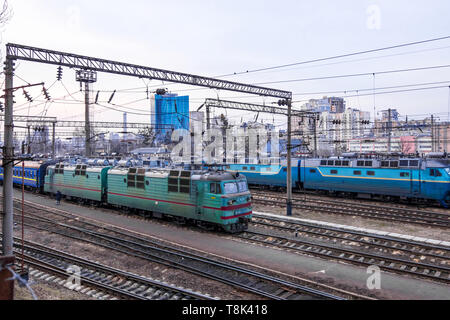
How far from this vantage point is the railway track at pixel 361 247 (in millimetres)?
12500

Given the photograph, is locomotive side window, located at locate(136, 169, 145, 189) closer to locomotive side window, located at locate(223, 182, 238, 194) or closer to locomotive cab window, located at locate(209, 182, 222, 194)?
locomotive cab window, located at locate(209, 182, 222, 194)

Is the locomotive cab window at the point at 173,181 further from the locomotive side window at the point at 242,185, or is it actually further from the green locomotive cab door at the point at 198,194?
the locomotive side window at the point at 242,185

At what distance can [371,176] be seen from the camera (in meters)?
26.5

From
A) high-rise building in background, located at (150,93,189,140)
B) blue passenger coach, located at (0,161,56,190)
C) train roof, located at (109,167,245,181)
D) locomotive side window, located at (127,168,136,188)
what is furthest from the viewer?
blue passenger coach, located at (0,161,56,190)

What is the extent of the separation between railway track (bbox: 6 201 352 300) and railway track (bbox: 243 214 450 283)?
354 cm

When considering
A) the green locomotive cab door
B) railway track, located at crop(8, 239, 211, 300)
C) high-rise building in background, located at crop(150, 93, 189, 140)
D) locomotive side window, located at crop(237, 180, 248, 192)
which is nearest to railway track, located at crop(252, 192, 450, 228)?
locomotive side window, located at crop(237, 180, 248, 192)

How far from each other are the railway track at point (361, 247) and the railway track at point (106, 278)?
6120 mm

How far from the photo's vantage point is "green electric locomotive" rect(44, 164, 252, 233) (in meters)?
16.8

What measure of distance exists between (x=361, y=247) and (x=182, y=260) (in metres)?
7.98

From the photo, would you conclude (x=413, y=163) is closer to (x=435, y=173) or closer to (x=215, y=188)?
(x=435, y=173)

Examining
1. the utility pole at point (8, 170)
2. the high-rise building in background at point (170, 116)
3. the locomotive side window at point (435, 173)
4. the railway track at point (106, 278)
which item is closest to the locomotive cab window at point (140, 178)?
the high-rise building in background at point (170, 116)
